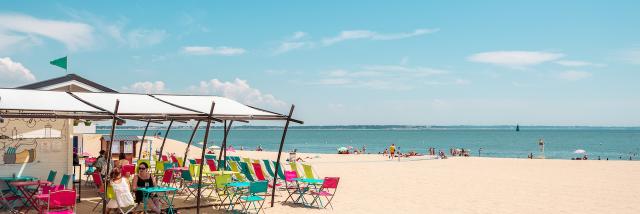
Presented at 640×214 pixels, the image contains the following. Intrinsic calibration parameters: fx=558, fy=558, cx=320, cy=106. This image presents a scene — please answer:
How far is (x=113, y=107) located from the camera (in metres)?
8.91

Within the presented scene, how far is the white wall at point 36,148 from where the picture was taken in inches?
423

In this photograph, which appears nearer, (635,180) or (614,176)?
(635,180)

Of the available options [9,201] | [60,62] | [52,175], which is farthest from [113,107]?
[60,62]

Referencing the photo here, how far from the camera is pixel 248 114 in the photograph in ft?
32.5

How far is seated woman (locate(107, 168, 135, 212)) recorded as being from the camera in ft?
27.5

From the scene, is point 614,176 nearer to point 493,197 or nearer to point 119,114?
point 493,197

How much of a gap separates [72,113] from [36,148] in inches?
108

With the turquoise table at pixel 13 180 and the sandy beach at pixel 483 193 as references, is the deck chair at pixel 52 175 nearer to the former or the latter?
the turquoise table at pixel 13 180

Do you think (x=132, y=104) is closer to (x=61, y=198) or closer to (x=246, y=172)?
(x=61, y=198)

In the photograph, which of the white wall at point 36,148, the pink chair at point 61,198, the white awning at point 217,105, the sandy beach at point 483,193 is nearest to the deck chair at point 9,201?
the white wall at point 36,148

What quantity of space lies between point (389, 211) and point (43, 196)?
603cm

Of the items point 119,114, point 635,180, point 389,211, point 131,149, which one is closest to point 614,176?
point 635,180

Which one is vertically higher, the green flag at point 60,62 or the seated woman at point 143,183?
the green flag at point 60,62

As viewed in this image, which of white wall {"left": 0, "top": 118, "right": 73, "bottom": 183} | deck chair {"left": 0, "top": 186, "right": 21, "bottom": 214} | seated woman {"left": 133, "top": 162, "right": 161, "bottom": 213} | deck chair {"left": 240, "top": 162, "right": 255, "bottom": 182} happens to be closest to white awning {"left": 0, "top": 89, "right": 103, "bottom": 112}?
seated woman {"left": 133, "top": 162, "right": 161, "bottom": 213}
